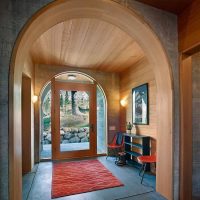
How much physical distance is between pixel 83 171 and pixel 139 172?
50.5 inches

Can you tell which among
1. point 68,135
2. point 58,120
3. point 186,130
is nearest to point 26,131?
point 58,120

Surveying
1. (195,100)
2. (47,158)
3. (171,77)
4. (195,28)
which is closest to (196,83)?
(195,100)

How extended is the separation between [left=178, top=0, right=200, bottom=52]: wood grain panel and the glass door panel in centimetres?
328

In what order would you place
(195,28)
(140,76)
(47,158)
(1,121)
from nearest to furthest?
1. (1,121)
2. (195,28)
3. (140,76)
4. (47,158)

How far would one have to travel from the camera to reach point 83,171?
362 centimetres

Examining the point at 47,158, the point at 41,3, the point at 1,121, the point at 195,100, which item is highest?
the point at 41,3

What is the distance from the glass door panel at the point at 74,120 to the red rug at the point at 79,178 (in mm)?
720

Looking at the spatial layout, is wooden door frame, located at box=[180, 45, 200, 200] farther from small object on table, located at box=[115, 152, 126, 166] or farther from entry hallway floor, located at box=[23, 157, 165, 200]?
small object on table, located at box=[115, 152, 126, 166]

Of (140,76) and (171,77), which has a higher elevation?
(140,76)

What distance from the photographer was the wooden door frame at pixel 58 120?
4.60m

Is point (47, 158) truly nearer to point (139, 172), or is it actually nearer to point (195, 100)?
point (139, 172)

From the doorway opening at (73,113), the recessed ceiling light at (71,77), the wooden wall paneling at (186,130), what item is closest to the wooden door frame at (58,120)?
the doorway opening at (73,113)

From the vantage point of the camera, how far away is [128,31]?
2.25 m

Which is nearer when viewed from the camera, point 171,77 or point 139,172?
point 171,77
